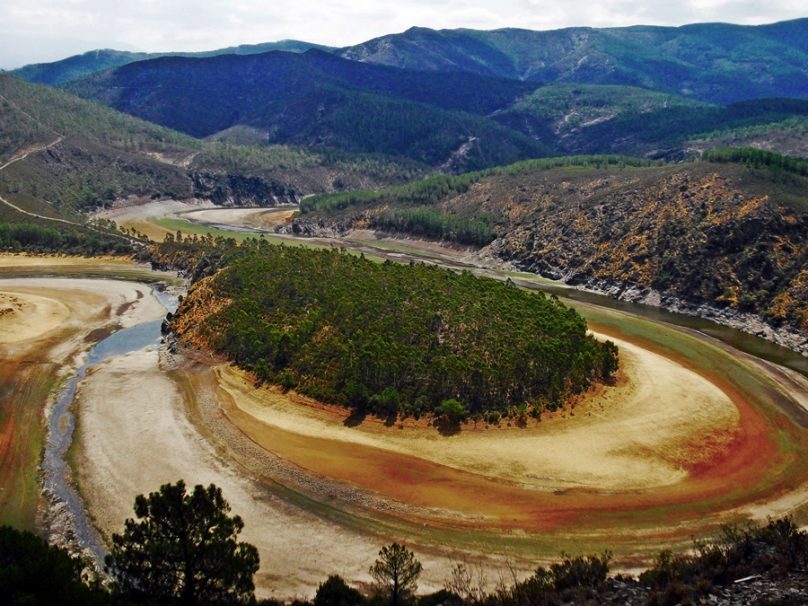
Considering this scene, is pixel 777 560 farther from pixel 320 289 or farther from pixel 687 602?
pixel 320 289

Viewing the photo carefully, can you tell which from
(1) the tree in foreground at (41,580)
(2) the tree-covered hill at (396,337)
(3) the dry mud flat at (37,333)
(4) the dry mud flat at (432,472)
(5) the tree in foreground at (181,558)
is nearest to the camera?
(1) the tree in foreground at (41,580)

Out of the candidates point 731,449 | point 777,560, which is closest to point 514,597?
point 777,560

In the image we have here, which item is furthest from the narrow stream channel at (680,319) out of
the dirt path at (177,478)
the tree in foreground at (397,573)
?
the tree in foreground at (397,573)

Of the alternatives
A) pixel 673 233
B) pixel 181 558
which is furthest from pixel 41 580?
pixel 673 233

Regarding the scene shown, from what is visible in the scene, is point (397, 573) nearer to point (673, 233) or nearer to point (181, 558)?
point (181, 558)

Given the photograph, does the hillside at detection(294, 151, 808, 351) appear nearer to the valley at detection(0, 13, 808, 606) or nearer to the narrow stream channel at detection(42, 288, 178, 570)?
the valley at detection(0, 13, 808, 606)

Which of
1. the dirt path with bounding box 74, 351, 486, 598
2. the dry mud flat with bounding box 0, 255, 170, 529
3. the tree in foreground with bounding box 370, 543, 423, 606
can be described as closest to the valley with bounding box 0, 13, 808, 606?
the dirt path with bounding box 74, 351, 486, 598

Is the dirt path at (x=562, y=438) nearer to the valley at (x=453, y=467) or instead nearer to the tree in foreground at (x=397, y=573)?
the valley at (x=453, y=467)
